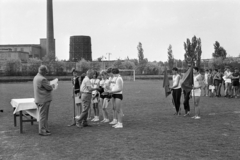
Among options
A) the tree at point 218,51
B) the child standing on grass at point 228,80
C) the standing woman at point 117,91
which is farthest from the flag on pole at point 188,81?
the tree at point 218,51

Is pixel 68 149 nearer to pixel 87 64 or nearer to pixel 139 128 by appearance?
pixel 139 128

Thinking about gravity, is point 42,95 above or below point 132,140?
above

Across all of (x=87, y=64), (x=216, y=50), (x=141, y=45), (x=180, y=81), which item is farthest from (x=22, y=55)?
(x=180, y=81)

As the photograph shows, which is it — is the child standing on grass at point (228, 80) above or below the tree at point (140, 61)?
below

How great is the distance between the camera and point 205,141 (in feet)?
23.8

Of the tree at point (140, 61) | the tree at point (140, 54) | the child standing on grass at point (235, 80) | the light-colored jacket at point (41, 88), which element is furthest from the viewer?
the tree at point (140, 54)

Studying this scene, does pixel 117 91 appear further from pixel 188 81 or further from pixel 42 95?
pixel 188 81

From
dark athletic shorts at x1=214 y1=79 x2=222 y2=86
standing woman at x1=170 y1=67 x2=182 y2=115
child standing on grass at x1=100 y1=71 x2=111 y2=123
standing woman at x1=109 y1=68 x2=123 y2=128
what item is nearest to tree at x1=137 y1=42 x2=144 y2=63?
dark athletic shorts at x1=214 y1=79 x2=222 y2=86

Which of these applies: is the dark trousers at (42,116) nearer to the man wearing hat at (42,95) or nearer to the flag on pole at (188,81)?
the man wearing hat at (42,95)

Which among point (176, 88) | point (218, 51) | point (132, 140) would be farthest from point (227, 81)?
point (218, 51)

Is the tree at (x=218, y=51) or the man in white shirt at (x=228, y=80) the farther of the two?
the tree at (x=218, y=51)

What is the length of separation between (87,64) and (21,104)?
98.3 meters

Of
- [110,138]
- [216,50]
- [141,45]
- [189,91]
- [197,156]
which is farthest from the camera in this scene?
[141,45]

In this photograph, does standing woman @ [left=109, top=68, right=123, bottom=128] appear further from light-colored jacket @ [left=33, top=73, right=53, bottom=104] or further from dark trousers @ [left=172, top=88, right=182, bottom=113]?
dark trousers @ [left=172, top=88, right=182, bottom=113]
